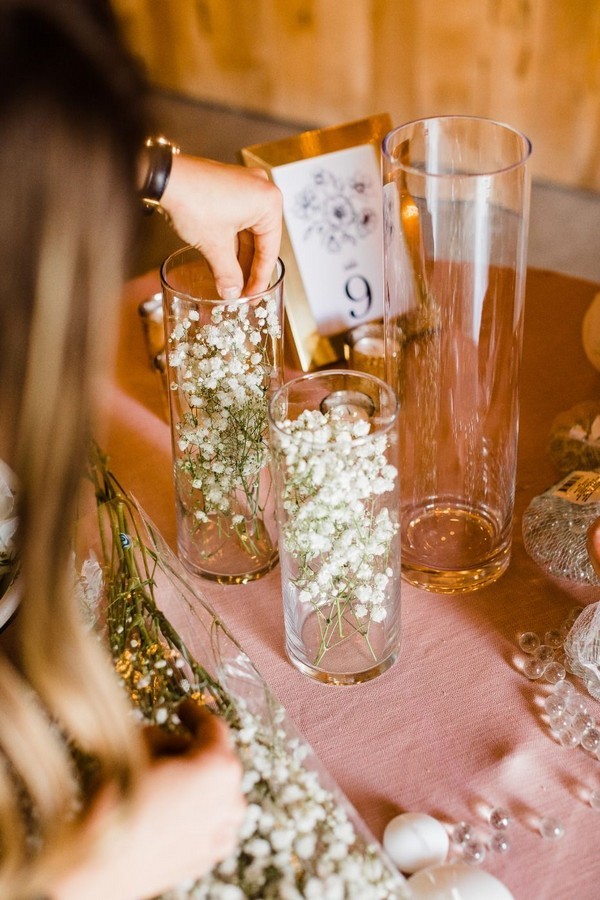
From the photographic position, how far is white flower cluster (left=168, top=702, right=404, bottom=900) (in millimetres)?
662

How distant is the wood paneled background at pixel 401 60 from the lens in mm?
2766

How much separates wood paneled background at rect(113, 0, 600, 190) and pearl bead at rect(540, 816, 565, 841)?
7.92ft

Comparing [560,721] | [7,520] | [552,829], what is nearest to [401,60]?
[7,520]

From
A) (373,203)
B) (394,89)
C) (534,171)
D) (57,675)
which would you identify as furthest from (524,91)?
(57,675)

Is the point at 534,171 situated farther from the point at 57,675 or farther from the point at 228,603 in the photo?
the point at 57,675

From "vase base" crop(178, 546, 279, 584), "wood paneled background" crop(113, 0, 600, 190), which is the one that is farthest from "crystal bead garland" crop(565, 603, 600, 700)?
"wood paneled background" crop(113, 0, 600, 190)

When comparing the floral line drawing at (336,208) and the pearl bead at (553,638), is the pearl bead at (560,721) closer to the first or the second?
the pearl bead at (553,638)

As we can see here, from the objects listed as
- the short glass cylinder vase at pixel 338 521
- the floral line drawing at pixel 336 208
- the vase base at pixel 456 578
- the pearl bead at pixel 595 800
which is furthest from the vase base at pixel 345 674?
the floral line drawing at pixel 336 208

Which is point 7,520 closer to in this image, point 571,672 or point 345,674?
point 345,674

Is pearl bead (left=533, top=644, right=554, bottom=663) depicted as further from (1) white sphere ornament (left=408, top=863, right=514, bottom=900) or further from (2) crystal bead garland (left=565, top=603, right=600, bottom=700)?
(1) white sphere ornament (left=408, top=863, right=514, bottom=900)

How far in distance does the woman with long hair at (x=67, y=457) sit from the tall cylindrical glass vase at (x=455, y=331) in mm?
331

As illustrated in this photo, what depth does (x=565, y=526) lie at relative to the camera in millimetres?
985

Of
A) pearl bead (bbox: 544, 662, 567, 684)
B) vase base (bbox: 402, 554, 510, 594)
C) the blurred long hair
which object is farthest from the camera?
vase base (bbox: 402, 554, 510, 594)

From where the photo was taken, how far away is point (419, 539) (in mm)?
1018
